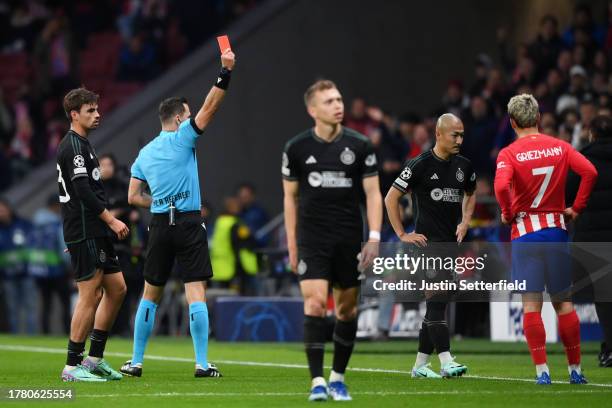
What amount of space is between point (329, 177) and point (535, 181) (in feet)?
6.94

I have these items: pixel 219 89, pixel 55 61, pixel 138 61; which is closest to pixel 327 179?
pixel 219 89

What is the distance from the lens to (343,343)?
32.4 ft

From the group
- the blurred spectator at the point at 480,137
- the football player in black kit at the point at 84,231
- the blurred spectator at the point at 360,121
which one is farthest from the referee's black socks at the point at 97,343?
the blurred spectator at the point at 360,121

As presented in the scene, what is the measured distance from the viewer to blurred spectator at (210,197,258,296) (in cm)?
2181

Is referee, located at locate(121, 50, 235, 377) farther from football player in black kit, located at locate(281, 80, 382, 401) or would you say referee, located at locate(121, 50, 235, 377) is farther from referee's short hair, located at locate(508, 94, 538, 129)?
referee's short hair, located at locate(508, 94, 538, 129)

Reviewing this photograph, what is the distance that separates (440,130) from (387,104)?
48.8ft

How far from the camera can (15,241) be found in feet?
77.3

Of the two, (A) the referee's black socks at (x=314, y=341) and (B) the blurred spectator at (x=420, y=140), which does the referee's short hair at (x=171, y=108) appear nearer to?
(A) the referee's black socks at (x=314, y=341)

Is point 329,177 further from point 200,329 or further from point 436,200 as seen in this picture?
point 200,329

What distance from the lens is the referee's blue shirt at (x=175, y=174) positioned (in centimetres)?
1234

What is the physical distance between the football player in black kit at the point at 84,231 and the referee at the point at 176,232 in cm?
34

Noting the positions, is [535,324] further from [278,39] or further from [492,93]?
[278,39]

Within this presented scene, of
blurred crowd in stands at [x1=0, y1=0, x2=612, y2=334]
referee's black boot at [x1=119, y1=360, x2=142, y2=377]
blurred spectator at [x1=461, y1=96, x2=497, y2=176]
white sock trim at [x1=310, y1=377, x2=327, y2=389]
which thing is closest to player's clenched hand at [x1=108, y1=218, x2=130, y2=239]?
referee's black boot at [x1=119, y1=360, x2=142, y2=377]

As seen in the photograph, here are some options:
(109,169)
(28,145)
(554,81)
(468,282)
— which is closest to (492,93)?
(554,81)
